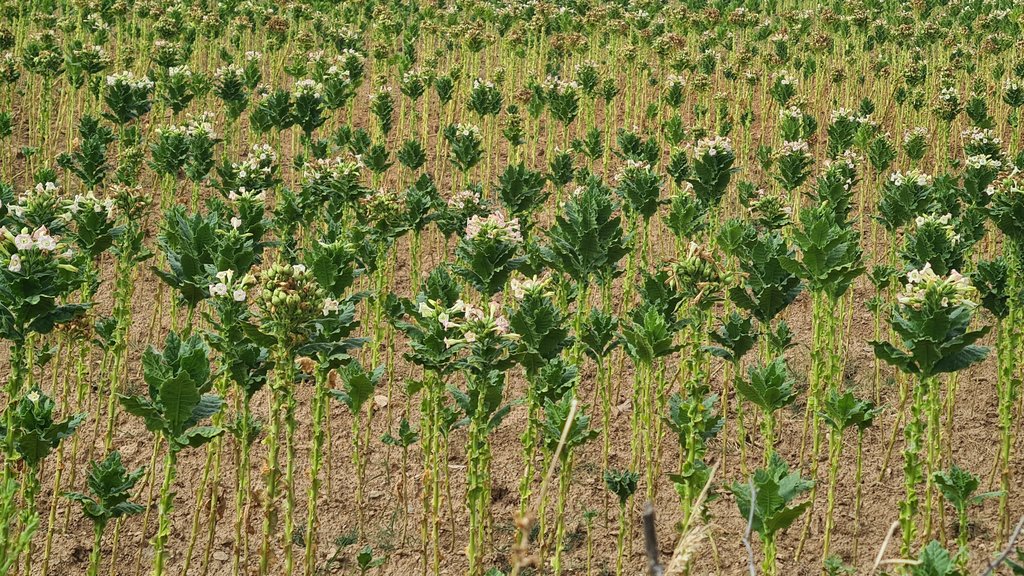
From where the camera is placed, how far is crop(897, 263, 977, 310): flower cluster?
390 centimetres

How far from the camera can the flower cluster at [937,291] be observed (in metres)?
3.90

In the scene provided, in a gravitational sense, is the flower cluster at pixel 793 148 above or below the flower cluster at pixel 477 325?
above

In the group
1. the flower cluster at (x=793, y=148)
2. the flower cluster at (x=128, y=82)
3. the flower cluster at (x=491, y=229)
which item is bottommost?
the flower cluster at (x=491, y=229)

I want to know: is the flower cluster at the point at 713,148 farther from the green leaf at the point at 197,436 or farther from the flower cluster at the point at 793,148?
the green leaf at the point at 197,436

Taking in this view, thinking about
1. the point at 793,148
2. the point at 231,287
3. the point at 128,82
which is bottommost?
the point at 231,287

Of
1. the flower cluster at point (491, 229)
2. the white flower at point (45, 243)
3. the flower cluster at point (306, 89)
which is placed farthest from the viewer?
the flower cluster at point (306, 89)

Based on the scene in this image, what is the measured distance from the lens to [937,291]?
3.91m

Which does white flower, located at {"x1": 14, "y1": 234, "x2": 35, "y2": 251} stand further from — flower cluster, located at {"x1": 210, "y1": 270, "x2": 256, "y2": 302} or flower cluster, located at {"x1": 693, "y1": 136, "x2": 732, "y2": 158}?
flower cluster, located at {"x1": 693, "y1": 136, "x2": 732, "y2": 158}

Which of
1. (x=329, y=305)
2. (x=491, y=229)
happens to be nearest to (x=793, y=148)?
(x=491, y=229)

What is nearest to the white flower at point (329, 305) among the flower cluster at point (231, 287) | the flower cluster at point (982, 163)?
the flower cluster at point (231, 287)

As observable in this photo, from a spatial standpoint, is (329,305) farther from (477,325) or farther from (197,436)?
(197,436)

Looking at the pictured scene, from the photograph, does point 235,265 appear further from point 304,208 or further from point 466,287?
point 466,287

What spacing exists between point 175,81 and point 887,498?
7263 millimetres

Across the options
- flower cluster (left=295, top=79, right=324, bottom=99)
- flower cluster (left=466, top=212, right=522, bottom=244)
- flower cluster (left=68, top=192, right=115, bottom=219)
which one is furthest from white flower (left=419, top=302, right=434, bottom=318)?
flower cluster (left=295, top=79, right=324, bottom=99)
